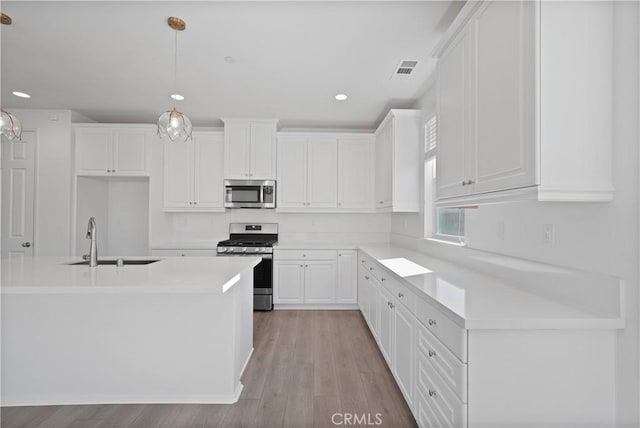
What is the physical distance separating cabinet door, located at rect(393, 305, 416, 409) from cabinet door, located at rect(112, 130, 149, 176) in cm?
395

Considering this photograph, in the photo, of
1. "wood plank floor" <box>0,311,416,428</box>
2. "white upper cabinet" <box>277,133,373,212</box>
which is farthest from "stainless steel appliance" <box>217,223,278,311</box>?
"wood plank floor" <box>0,311,416,428</box>

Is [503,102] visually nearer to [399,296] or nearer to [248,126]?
[399,296]

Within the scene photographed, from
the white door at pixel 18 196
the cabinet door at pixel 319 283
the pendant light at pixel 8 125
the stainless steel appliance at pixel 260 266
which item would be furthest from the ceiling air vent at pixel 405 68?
the white door at pixel 18 196

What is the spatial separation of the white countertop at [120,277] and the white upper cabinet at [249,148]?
215cm

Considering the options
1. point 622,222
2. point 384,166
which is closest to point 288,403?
point 622,222

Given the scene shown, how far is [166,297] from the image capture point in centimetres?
218

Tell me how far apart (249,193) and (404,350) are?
3072mm

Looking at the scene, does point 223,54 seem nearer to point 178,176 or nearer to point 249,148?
point 249,148

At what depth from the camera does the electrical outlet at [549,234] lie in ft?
5.30

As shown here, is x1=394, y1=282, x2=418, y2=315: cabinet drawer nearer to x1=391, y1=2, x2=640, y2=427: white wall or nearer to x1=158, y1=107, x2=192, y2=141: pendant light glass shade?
x1=391, y1=2, x2=640, y2=427: white wall

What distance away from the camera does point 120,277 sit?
1.98m

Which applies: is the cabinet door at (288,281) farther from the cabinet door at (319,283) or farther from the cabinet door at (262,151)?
the cabinet door at (262,151)

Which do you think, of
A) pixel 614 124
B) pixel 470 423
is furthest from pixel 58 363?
pixel 614 124

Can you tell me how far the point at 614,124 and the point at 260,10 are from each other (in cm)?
203
